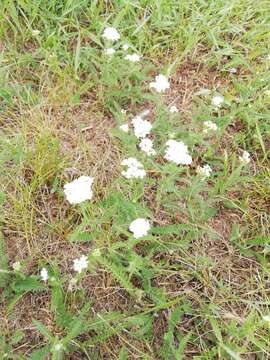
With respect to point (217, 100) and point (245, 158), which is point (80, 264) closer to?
point (245, 158)

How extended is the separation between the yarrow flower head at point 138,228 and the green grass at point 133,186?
0.16ft

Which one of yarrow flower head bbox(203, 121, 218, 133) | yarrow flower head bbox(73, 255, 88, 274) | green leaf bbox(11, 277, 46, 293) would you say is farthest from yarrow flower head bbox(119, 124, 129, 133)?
green leaf bbox(11, 277, 46, 293)

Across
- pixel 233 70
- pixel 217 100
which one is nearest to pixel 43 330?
pixel 217 100

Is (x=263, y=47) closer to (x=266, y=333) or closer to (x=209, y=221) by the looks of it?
(x=209, y=221)

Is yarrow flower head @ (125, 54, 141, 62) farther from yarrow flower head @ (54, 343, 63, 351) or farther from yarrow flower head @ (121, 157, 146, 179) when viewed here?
yarrow flower head @ (54, 343, 63, 351)

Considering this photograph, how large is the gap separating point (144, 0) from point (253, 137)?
95 cm

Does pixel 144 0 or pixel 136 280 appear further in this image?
pixel 144 0

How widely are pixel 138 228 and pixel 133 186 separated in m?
0.29

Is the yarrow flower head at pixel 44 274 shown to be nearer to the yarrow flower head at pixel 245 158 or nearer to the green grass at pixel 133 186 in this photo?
the green grass at pixel 133 186

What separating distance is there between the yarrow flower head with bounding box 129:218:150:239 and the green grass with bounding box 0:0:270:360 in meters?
0.05

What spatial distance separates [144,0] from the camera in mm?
2455

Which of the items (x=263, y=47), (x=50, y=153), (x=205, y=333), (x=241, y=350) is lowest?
(x=205, y=333)

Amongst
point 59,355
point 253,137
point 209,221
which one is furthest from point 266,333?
point 253,137

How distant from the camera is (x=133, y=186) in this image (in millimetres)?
1862
